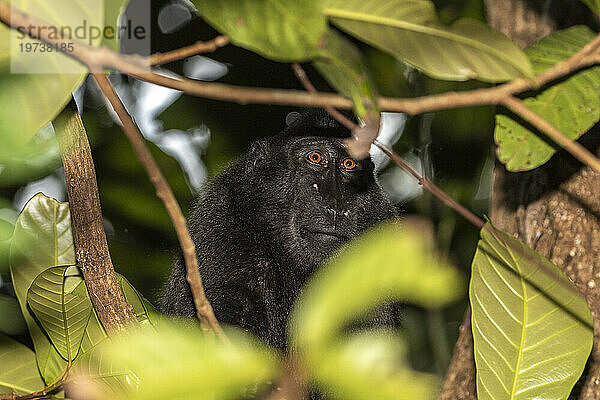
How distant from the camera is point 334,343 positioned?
2.26 feet

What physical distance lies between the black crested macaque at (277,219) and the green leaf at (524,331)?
1.46 m

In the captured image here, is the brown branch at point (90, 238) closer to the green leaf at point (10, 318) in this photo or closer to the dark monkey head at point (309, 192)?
the green leaf at point (10, 318)

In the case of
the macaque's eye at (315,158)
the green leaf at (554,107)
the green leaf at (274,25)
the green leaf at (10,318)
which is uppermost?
Result: the green leaf at (274,25)

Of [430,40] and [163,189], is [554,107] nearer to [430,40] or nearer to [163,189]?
[430,40]

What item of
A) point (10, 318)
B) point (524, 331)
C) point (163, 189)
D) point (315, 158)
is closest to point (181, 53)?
point (163, 189)

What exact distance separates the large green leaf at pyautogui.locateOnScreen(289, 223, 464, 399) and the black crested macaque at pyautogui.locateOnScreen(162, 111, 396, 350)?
2.32 metres

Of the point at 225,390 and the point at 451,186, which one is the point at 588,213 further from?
the point at 225,390

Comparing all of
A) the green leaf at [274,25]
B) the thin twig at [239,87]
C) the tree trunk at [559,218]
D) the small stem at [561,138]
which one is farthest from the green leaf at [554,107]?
the green leaf at [274,25]

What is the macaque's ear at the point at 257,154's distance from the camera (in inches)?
138

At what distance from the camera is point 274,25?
0.97 m

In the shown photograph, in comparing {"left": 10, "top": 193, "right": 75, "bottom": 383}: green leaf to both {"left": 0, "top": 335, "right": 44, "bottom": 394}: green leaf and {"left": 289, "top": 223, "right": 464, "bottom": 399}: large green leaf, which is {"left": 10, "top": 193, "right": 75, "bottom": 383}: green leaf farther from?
{"left": 289, "top": 223, "right": 464, "bottom": 399}: large green leaf

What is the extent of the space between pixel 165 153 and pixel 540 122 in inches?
116

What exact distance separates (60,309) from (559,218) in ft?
6.10

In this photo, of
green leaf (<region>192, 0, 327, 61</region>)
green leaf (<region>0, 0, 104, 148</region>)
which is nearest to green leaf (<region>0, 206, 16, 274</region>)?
green leaf (<region>0, 0, 104, 148</region>)
